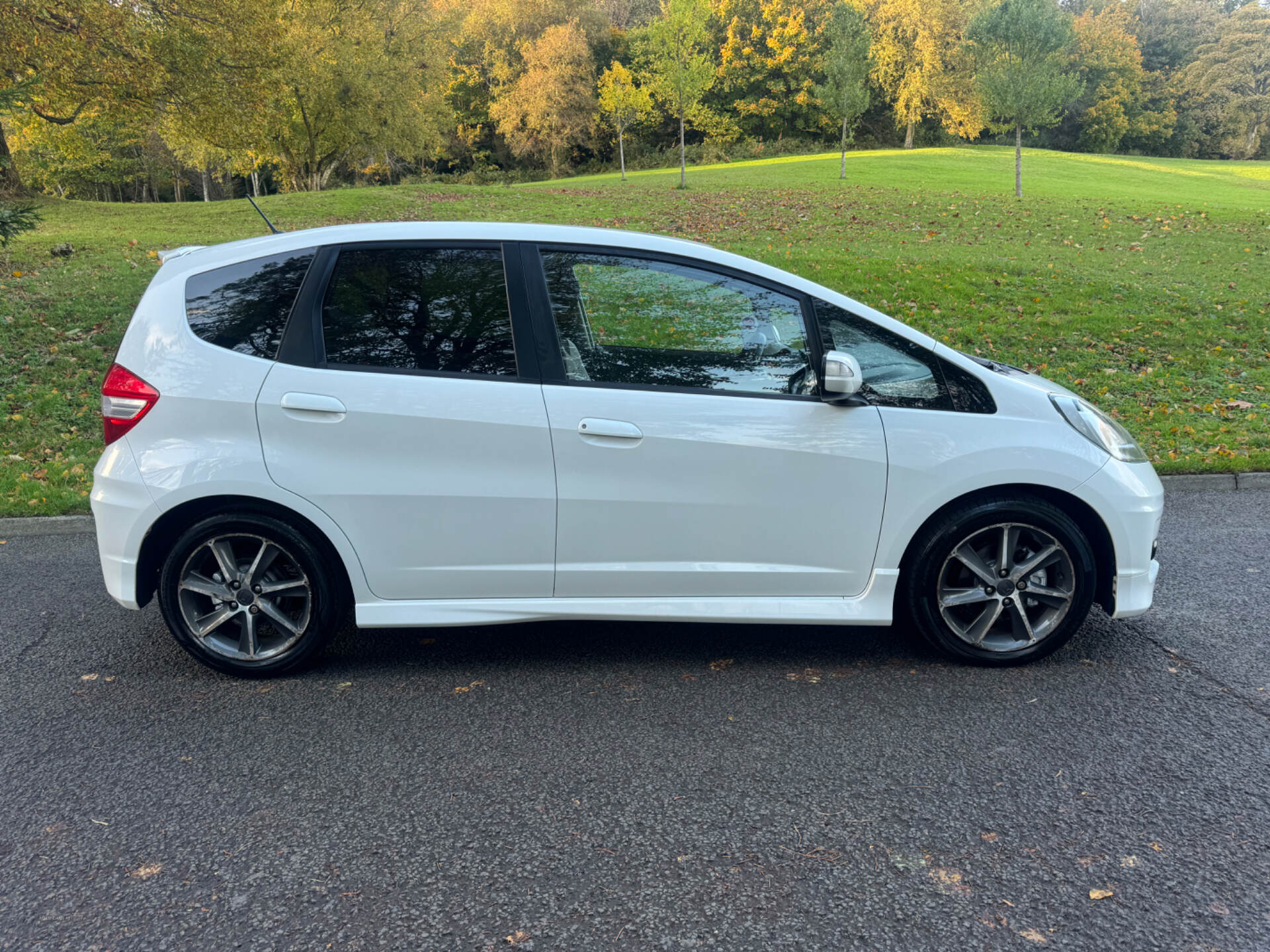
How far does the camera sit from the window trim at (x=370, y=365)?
3.67 metres

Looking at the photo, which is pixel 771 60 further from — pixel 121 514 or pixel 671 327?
pixel 121 514

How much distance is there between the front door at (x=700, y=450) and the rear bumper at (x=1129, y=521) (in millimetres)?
951

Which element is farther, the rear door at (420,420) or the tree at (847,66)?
the tree at (847,66)

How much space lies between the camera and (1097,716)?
347 centimetres

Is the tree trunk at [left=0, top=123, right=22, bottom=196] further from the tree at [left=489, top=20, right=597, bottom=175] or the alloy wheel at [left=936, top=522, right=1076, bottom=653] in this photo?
the tree at [left=489, top=20, right=597, bottom=175]

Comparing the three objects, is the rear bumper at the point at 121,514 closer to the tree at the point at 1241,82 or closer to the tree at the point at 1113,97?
the tree at the point at 1113,97

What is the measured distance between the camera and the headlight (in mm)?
3834

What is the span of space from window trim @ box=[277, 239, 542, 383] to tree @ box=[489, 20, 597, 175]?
49451mm

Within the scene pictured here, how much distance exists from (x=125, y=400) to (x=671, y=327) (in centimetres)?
228

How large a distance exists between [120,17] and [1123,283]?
16.9 meters

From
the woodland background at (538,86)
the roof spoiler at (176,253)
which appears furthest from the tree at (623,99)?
the roof spoiler at (176,253)

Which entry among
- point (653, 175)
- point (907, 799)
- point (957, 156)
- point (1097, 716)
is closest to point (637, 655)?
point (907, 799)

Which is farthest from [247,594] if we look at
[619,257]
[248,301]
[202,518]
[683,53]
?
[683,53]

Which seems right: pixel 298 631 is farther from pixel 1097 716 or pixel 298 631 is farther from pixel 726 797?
pixel 1097 716
